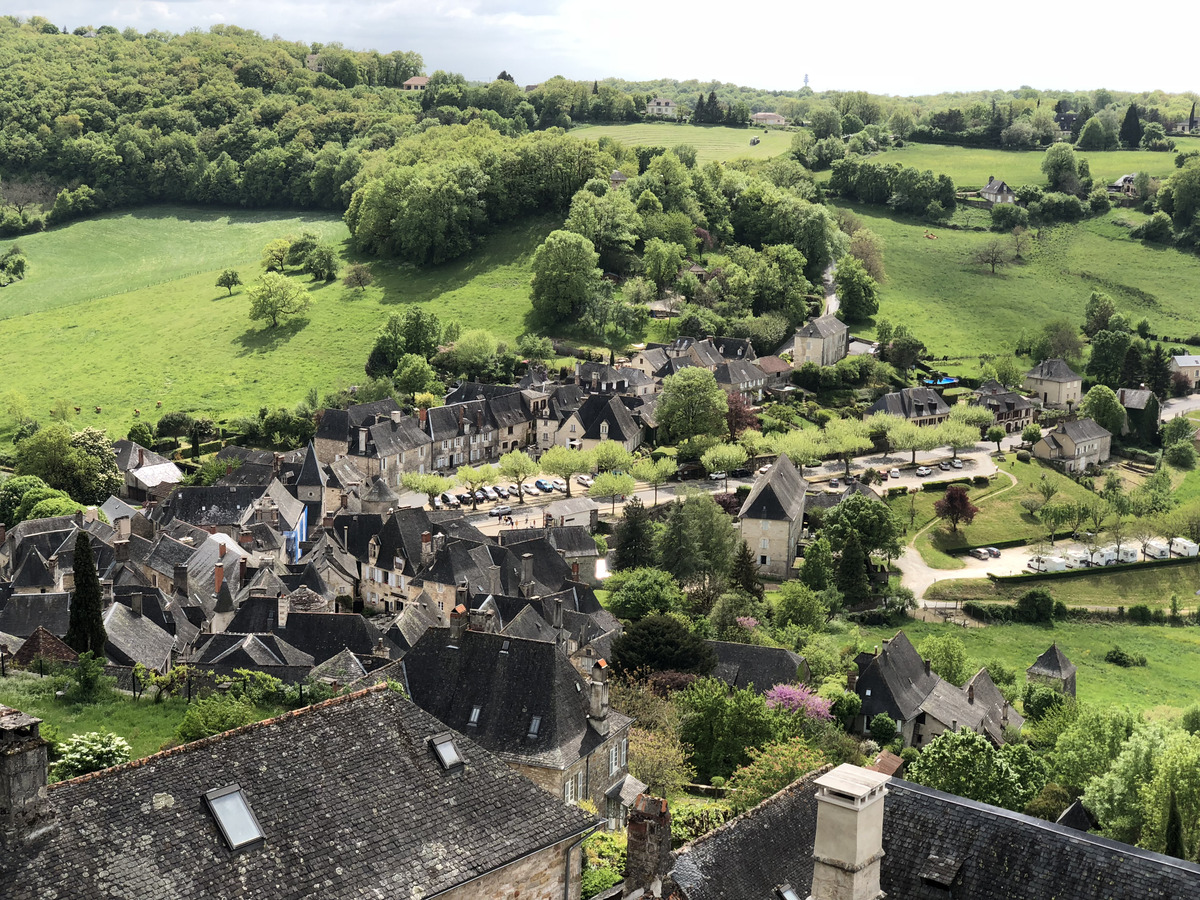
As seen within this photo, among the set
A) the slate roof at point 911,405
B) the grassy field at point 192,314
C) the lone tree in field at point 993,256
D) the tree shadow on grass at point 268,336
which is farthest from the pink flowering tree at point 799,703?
the lone tree in field at point 993,256

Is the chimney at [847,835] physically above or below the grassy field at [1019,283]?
above

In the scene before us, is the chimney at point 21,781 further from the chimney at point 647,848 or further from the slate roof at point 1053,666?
the slate roof at point 1053,666

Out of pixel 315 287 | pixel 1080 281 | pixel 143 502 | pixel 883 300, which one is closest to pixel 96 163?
pixel 315 287

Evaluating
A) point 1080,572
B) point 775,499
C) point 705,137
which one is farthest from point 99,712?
point 705,137

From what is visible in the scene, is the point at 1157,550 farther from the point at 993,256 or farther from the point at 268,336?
the point at 268,336

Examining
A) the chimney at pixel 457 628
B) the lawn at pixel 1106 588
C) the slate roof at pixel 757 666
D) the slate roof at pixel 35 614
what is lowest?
the lawn at pixel 1106 588

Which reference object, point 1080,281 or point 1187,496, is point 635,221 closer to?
point 1080,281
